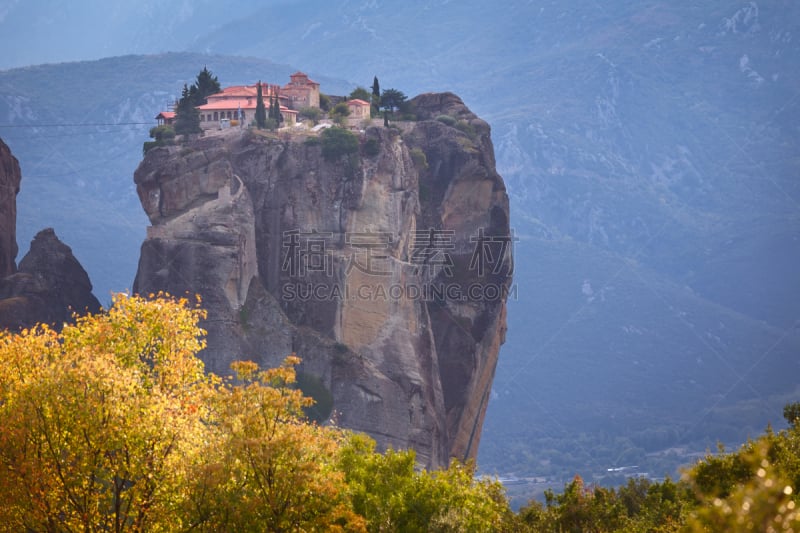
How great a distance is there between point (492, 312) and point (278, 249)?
19904 mm

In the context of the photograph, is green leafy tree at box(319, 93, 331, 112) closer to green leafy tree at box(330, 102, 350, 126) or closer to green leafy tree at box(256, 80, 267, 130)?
green leafy tree at box(330, 102, 350, 126)

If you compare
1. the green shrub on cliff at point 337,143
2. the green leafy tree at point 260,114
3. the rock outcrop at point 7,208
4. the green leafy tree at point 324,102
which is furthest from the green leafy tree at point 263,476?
the green leafy tree at point 324,102

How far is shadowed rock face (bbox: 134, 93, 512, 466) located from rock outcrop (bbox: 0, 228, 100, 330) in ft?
22.2

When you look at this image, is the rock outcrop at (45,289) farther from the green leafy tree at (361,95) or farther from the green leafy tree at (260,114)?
the green leafy tree at (361,95)

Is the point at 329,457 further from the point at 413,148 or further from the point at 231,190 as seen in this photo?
the point at 413,148

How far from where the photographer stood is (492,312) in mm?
104375

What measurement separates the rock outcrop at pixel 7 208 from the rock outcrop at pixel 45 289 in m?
1.50

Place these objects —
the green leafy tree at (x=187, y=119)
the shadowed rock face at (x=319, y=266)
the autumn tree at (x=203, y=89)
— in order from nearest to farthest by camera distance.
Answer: the shadowed rock face at (x=319, y=266) < the green leafy tree at (x=187, y=119) < the autumn tree at (x=203, y=89)

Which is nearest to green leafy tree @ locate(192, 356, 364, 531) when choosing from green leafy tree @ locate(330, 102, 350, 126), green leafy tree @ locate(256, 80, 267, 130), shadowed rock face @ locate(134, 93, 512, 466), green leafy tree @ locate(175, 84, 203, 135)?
shadowed rock face @ locate(134, 93, 512, 466)

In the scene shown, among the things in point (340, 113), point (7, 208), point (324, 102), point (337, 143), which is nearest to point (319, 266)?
point (337, 143)

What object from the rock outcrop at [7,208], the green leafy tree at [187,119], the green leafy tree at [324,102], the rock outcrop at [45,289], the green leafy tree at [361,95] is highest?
the green leafy tree at [361,95]

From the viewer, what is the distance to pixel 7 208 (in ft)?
320

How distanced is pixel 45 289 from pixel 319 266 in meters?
20.0

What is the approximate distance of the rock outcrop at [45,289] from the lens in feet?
295
